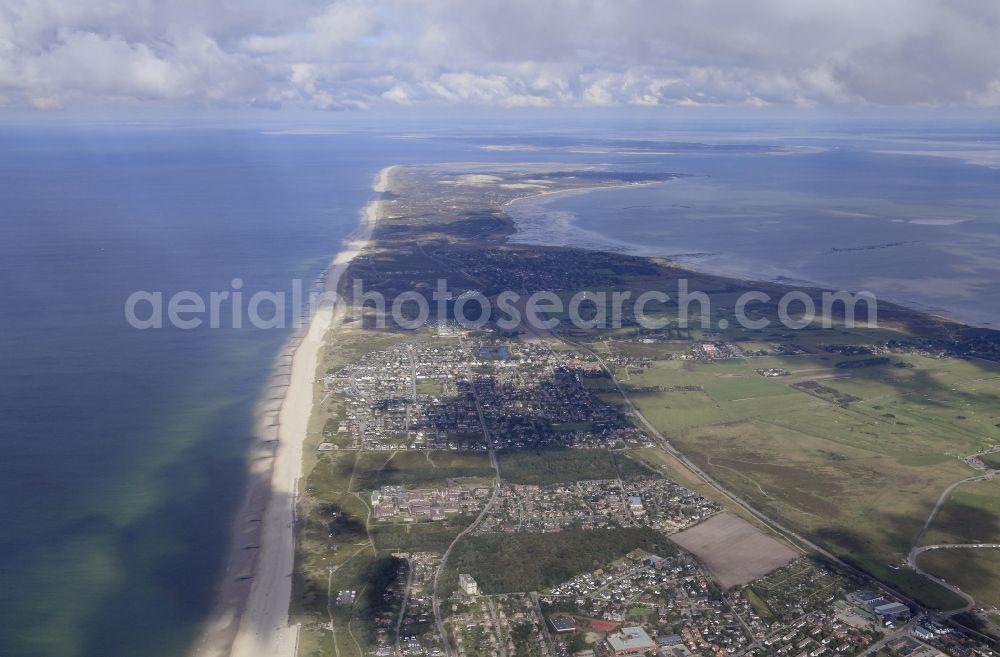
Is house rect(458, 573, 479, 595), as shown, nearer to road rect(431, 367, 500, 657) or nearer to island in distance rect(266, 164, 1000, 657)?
island in distance rect(266, 164, 1000, 657)

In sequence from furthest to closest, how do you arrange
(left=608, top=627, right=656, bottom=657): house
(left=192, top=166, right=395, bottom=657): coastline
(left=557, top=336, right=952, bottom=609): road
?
1. (left=557, top=336, right=952, bottom=609): road
2. (left=192, top=166, right=395, bottom=657): coastline
3. (left=608, top=627, right=656, bottom=657): house

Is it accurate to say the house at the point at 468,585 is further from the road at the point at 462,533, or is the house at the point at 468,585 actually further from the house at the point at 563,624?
the house at the point at 563,624

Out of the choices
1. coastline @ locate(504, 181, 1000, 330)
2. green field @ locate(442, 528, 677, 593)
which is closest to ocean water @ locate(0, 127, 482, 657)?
green field @ locate(442, 528, 677, 593)

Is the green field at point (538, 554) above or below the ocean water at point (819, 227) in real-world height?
below

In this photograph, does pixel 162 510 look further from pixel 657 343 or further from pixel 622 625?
pixel 657 343

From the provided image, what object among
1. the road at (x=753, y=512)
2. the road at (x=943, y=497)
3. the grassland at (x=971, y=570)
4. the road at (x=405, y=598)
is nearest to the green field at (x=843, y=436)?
the road at (x=943, y=497)

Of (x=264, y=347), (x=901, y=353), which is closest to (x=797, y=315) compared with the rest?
(x=901, y=353)
